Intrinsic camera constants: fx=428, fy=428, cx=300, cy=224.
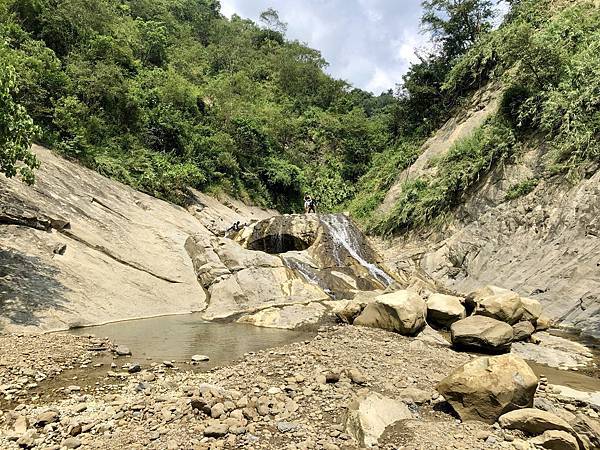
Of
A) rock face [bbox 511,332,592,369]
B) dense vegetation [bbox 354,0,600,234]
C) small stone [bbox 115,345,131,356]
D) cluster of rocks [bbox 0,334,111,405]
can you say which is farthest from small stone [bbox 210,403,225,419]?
dense vegetation [bbox 354,0,600,234]

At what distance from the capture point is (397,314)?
12016mm

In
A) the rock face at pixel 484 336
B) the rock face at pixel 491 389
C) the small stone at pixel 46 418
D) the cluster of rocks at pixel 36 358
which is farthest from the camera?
the rock face at pixel 484 336

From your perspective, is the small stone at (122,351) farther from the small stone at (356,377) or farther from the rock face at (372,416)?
the rock face at (372,416)

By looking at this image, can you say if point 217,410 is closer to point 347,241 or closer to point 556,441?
point 556,441

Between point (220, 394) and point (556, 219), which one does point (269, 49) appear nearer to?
point (556, 219)

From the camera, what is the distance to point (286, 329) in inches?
519

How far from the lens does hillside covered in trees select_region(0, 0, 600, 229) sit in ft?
65.8

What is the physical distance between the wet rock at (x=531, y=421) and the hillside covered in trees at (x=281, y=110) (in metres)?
12.0

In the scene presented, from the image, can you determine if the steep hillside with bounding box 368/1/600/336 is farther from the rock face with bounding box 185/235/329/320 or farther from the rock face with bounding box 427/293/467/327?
the rock face with bounding box 185/235/329/320

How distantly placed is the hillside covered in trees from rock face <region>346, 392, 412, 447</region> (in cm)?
1025

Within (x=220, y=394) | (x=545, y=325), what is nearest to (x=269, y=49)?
(x=545, y=325)

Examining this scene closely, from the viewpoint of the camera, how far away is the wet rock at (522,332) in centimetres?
1137

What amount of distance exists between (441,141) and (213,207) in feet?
55.5

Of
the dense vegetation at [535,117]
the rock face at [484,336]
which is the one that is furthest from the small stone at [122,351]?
the dense vegetation at [535,117]
